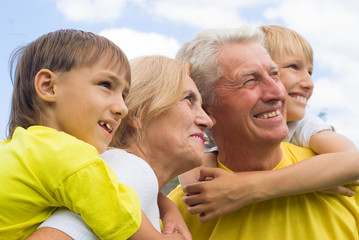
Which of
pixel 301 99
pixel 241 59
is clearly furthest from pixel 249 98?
pixel 301 99

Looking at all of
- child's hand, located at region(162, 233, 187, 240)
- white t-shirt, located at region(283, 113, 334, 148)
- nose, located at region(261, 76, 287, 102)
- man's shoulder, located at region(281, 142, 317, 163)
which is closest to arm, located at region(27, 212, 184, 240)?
child's hand, located at region(162, 233, 187, 240)

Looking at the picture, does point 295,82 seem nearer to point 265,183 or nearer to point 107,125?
point 265,183

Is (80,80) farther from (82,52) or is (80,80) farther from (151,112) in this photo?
(151,112)

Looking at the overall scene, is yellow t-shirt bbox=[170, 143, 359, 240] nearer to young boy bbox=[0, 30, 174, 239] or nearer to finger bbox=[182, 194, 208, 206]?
finger bbox=[182, 194, 208, 206]

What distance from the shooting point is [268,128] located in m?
3.02

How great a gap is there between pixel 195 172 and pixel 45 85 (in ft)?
4.54

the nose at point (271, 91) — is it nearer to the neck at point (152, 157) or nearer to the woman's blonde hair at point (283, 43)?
the woman's blonde hair at point (283, 43)

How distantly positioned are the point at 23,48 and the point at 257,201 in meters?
1.58

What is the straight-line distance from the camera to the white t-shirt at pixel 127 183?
6.23 ft

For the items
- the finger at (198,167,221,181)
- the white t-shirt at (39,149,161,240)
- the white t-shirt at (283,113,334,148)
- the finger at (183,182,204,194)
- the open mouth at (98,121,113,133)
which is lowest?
the finger at (183,182,204,194)

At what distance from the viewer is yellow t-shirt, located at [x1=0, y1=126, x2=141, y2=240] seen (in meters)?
1.80

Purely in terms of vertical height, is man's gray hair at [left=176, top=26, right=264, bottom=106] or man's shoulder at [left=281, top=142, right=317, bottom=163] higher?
man's gray hair at [left=176, top=26, right=264, bottom=106]

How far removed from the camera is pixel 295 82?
11.7 ft

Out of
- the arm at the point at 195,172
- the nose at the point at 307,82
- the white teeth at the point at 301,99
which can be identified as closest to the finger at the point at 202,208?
the arm at the point at 195,172
